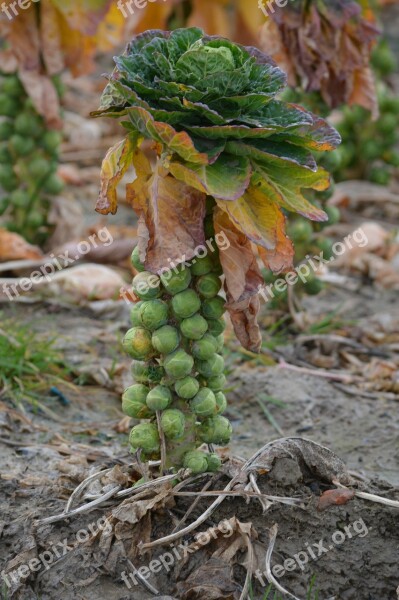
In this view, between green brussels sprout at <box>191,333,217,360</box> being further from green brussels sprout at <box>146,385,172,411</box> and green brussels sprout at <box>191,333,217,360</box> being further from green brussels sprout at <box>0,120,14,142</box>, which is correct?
green brussels sprout at <box>0,120,14,142</box>

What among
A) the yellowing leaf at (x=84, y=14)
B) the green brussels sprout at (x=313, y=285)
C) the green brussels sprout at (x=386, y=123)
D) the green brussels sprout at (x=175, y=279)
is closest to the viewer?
the green brussels sprout at (x=175, y=279)

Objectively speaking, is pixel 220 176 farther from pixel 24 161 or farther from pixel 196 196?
pixel 24 161

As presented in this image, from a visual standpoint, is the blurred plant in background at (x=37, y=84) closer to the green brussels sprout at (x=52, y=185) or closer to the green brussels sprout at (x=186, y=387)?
the green brussels sprout at (x=52, y=185)

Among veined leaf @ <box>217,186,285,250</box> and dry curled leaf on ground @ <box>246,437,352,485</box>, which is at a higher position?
veined leaf @ <box>217,186,285,250</box>

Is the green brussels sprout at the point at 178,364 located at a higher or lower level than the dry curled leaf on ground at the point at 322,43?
lower

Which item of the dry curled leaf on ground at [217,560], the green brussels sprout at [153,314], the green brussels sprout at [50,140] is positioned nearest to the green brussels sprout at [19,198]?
the green brussels sprout at [50,140]

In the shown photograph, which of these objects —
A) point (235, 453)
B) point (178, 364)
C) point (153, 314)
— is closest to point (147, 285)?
point (153, 314)

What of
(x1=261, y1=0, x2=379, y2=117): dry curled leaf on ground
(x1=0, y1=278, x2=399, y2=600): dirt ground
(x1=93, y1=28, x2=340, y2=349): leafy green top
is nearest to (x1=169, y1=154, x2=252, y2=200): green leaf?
(x1=93, y1=28, x2=340, y2=349): leafy green top
